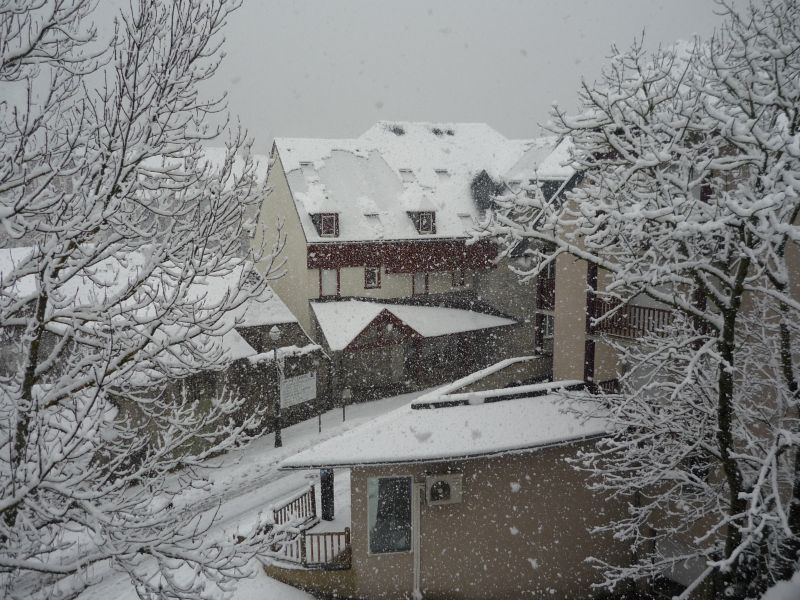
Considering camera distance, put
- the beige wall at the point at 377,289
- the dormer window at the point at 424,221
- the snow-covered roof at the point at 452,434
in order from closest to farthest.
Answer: the snow-covered roof at the point at 452,434 < the beige wall at the point at 377,289 < the dormer window at the point at 424,221

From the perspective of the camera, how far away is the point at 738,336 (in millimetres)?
10188

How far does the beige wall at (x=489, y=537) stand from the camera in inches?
462

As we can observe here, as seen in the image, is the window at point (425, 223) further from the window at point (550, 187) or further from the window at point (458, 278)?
the window at point (550, 187)

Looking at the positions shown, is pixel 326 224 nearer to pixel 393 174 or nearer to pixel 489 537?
pixel 393 174

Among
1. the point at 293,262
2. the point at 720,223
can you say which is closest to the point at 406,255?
the point at 293,262

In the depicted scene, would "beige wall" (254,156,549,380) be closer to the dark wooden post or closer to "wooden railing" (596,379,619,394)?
the dark wooden post

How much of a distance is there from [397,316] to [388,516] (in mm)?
14465

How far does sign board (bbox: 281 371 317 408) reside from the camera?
74.5 ft

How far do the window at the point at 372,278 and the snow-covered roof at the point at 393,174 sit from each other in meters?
1.63

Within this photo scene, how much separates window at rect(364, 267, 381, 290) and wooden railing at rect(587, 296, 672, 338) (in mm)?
15490

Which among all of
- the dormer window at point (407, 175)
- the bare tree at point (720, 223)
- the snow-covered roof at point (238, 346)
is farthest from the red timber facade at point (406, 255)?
the bare tree at point (720, 223)

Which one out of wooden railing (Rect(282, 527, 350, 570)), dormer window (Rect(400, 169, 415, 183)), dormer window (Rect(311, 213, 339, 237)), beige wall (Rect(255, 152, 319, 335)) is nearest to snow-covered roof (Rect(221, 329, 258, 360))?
beige wall (Rect(255, 152, 319, 335))

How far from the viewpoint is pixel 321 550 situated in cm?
1262

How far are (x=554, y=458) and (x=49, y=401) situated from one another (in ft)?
32.2
